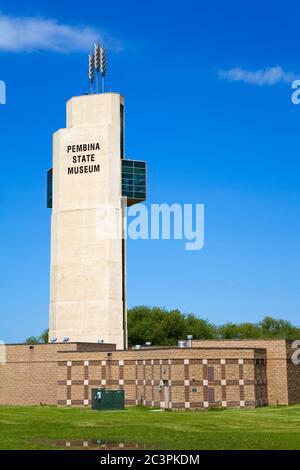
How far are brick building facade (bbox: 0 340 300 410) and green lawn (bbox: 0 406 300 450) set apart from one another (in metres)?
9.71

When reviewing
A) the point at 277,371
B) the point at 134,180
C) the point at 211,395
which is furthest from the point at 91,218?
the point at 211,395

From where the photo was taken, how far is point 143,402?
2633 inches

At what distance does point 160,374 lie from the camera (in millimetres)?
63906

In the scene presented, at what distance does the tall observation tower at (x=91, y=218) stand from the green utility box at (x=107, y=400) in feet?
94.6

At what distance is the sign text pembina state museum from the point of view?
96.8 meters

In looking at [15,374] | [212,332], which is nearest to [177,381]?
[15,374]

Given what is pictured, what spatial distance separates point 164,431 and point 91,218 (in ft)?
193

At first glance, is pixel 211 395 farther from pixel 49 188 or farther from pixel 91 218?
pixel 49 188

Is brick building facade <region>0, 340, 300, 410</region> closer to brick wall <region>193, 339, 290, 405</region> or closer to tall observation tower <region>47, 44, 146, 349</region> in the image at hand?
brick wall <region>193, 339, 290, 405</region>

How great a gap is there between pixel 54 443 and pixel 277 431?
528 inches

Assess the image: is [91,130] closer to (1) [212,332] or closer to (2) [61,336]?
(2) [61,336]

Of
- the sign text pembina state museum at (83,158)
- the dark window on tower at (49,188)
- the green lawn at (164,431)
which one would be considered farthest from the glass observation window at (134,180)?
the green lawn at (164,431)

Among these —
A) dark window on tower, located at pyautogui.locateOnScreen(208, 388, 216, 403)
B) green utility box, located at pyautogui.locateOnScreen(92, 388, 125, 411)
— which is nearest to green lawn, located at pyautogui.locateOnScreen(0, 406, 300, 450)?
dark window on tower, located at pyautogui.locateOnScreen(208, 388, 216, 403)
